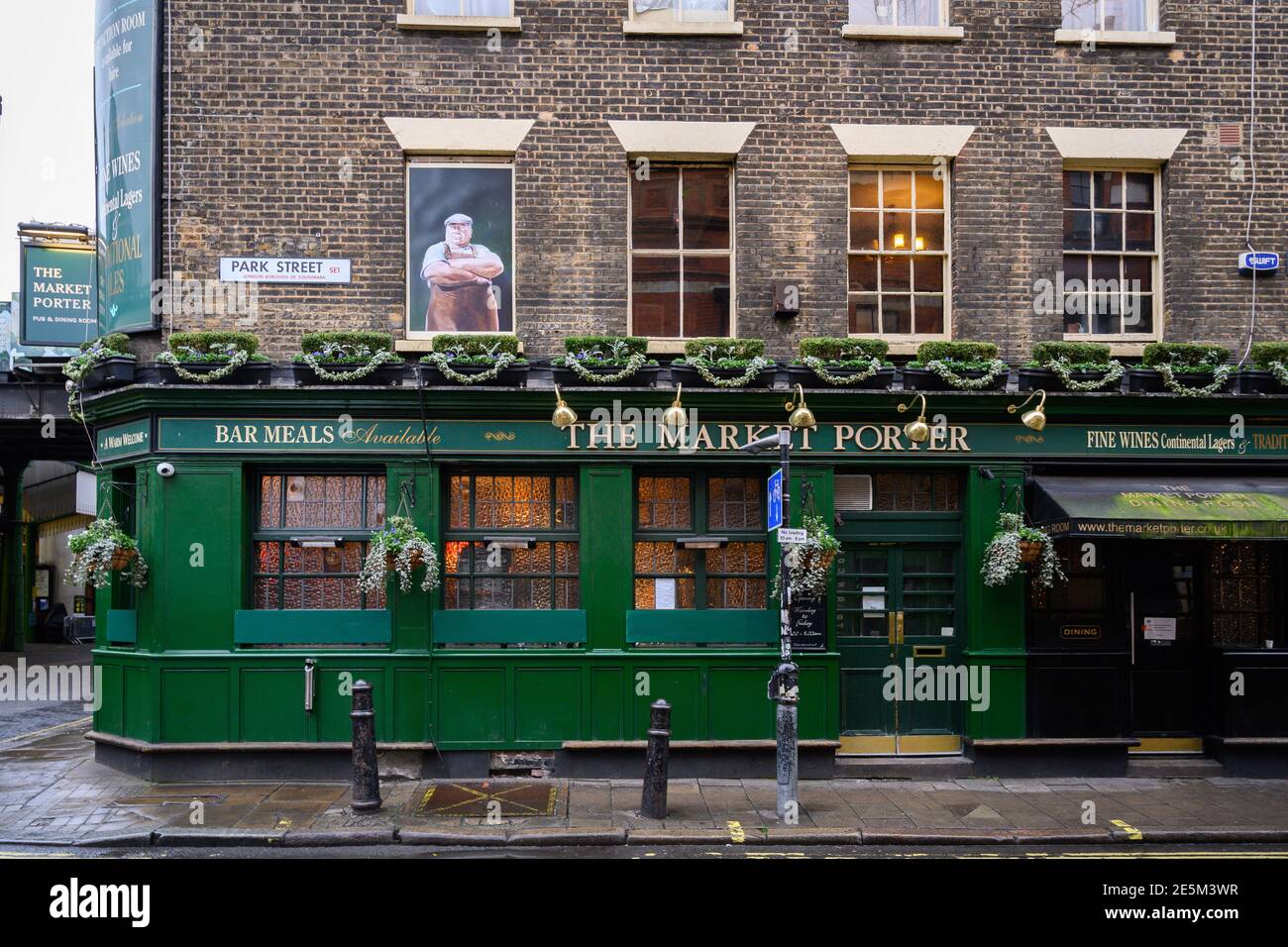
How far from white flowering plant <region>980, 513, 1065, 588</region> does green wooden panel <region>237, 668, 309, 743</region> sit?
802cm

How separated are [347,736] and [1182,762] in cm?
985

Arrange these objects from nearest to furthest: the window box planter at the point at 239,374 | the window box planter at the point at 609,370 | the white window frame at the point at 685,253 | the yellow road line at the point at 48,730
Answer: the window box planter at the point at 239,374 → the window box planter at the point at 609,370 → the white window frame at the point at 685,253 → the yellow road line at the point at 48,730

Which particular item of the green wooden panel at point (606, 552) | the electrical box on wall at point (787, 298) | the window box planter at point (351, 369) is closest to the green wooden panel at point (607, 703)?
the green wooden panel at point (606, 552)

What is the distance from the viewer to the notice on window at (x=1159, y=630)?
1189 centimetres

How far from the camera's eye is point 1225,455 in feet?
38.7

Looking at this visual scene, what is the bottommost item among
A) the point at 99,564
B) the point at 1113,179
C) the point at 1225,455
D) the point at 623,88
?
the point at 99,564

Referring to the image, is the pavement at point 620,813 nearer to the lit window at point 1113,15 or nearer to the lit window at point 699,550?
the lit window at point 699,550

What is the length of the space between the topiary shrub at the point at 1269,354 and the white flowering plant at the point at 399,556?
10.1 metres

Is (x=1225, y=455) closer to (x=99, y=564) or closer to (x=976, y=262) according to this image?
(x=976, y=262)

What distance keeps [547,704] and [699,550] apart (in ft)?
8.31

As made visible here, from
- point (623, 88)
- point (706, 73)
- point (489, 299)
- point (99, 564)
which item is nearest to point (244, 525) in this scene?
point (99, 564)

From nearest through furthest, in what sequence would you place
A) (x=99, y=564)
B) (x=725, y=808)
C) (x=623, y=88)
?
(x=725, y=808), (x=99, y=564), (x=623, y=88)

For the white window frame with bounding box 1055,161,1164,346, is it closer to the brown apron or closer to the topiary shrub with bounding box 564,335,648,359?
the topiary shrub with bounding box 564,335,648,359

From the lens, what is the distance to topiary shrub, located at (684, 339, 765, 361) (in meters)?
11.4
